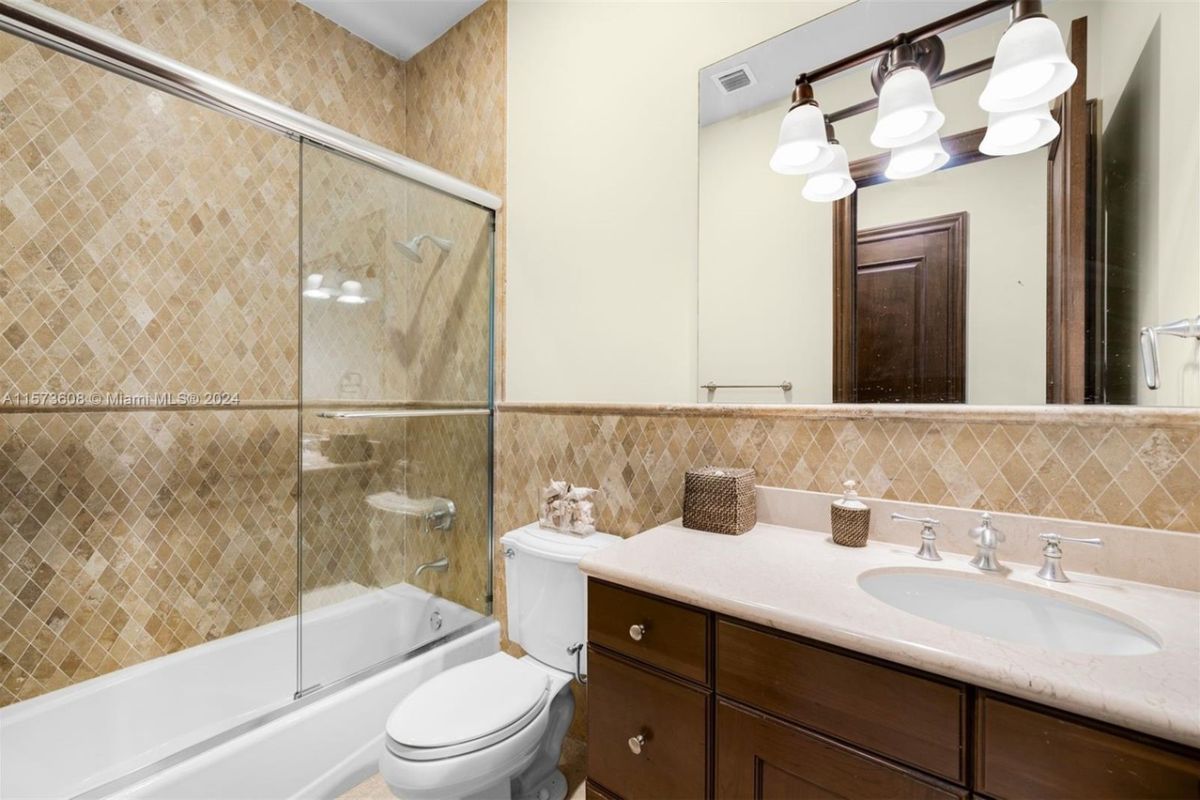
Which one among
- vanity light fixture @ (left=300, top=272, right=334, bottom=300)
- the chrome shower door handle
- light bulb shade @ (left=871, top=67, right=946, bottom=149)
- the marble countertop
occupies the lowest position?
the marble countertop

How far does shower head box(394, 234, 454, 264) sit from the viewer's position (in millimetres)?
1850

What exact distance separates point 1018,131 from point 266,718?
237cm

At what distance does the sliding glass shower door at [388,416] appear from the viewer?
64.9 inches

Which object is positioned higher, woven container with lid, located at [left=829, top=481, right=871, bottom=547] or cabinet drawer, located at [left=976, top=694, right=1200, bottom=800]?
woven container with lid, located at [left=829, top=481, right=871, bottom=547]

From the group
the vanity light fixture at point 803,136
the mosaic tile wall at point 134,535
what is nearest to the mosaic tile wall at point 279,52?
the mosaic tile wall at point 134,535

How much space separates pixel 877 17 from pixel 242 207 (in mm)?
2184

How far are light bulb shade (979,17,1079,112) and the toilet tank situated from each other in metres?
1.43

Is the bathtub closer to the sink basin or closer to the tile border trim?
the tile border trim

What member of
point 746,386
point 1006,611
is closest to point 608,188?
point 746,386

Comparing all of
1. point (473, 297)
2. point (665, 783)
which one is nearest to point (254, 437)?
point (473, 297)

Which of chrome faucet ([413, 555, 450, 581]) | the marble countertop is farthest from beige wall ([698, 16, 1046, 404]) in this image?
chrome faucet ([413, 555, 450, 581])

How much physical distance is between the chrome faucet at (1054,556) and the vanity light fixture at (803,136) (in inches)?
37.8

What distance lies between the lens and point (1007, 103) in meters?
1.04

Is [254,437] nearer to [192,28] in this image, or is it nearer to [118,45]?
[118,45]
